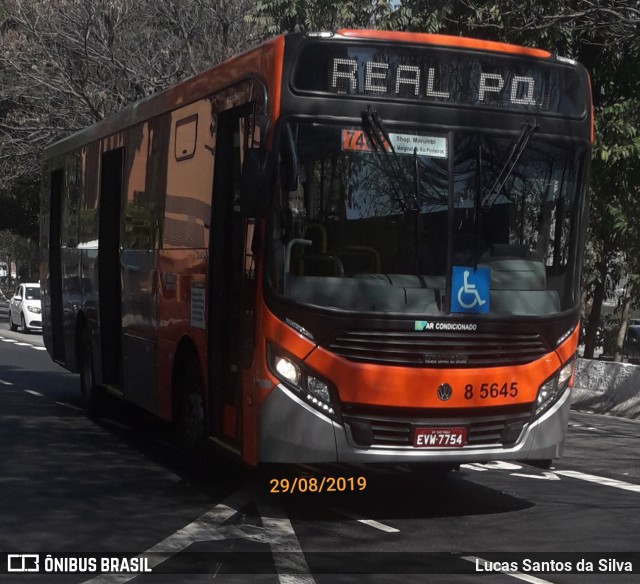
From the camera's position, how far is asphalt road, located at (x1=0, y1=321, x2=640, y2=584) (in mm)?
7331

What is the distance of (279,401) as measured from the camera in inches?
335

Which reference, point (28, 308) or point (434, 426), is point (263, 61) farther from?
point (28, 308)

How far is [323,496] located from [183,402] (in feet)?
5.45

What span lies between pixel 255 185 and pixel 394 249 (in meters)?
1.01

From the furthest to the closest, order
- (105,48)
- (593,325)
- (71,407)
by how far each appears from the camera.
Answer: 1. (105,48)
2. (593,325)
3. (71,407)

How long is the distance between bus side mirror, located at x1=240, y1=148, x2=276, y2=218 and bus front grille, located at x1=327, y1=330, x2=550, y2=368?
96 cm

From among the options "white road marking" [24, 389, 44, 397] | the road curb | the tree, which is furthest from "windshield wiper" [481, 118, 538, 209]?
the tree

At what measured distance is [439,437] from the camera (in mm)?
8703

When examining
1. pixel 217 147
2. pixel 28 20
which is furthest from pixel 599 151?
pixel 28 20

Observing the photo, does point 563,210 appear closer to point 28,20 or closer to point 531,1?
point 531,1

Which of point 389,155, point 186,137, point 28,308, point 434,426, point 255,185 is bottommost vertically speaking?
point 28,308

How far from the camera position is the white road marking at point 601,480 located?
35.5 ft
